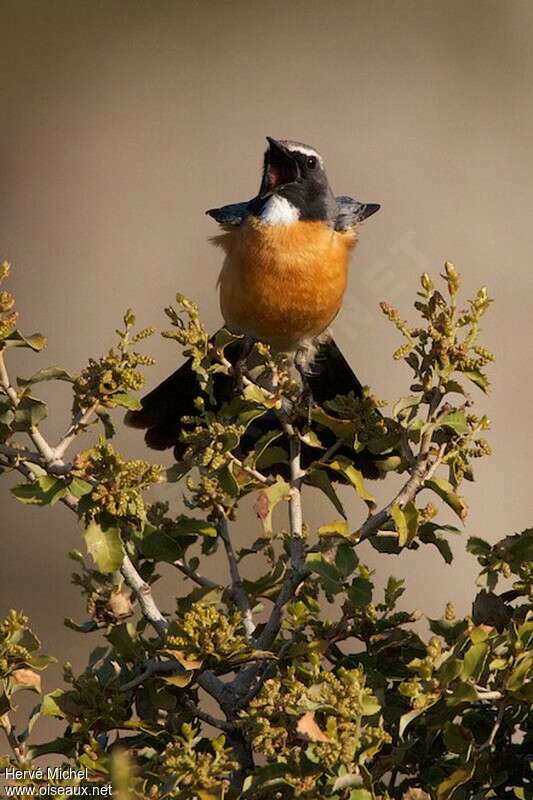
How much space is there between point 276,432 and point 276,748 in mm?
558

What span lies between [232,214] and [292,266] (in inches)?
12.7

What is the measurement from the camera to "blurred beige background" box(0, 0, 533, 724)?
415cm

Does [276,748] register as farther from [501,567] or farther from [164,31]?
[164,31]

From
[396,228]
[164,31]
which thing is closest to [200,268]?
[396,228]

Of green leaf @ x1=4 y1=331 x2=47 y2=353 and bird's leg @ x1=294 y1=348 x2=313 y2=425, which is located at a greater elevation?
bird's leg @ x1=294 y1=348 x2=313 y2=425

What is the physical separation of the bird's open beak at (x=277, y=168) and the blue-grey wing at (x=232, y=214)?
7 cm

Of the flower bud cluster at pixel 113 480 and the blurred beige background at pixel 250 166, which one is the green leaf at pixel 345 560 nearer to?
the flower bud cluster at pixel 113 480

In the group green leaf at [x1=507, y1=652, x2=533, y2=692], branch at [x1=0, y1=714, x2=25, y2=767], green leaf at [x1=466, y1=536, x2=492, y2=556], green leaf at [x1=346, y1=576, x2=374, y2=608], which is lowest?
green leaf at [x1=507, y1=652, x2=533, y2=692]

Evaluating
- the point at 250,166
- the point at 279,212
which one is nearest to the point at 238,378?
the point at 279,212

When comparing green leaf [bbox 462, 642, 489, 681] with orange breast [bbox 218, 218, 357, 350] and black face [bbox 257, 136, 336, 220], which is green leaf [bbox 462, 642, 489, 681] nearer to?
orange breast [bbox 218, 218, 357, 350]

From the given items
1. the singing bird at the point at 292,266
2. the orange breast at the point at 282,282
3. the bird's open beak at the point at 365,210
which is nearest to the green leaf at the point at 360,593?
the singing bird at the point at 292,266

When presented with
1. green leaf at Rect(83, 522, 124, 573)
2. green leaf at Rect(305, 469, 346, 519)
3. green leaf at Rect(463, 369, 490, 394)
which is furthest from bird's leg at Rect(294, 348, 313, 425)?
green leaf at Rect(83, 522, 124, 573)

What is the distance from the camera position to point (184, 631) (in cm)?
179

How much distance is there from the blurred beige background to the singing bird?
39cm
